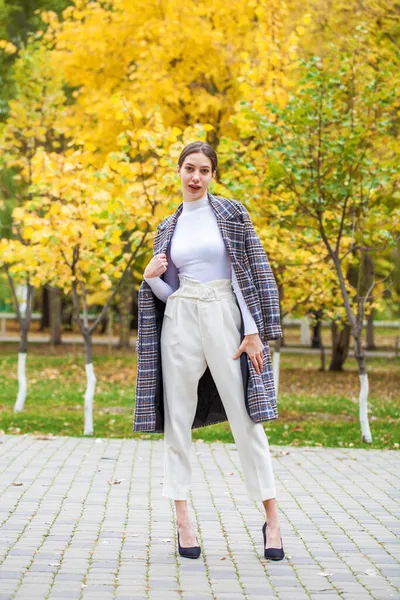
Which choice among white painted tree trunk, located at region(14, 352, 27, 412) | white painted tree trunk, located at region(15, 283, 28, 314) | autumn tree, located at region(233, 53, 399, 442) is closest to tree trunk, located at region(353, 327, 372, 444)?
autumn tree, located at region(233, 53, 399, 442)

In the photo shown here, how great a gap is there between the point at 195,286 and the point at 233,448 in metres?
4.46

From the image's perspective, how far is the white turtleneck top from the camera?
16.9 ft

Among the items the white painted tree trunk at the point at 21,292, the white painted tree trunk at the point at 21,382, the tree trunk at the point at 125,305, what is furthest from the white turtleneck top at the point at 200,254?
the tree trunk at the point at 125,305

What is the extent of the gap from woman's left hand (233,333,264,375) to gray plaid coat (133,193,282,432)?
0.04 metres

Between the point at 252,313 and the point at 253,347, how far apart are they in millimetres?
161

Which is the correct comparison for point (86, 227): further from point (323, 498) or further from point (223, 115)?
point (223, 115)

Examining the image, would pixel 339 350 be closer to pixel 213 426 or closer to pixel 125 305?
pixel 125 305

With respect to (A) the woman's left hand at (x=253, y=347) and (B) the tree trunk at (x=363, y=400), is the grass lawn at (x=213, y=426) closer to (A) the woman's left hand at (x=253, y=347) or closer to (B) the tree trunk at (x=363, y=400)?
(B) the tree trunk at (x=363, y=400)

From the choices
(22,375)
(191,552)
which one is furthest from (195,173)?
(22,375)

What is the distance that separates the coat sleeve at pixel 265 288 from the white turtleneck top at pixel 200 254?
0.29ft

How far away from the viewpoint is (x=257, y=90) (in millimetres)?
12250

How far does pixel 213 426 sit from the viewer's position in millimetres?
12383

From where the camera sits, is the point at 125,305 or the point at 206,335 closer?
the point at 206,335

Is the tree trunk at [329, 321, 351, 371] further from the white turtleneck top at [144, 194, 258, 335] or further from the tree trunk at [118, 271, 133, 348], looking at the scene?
the white turtleneck top at [144, 194, 258, 335]
